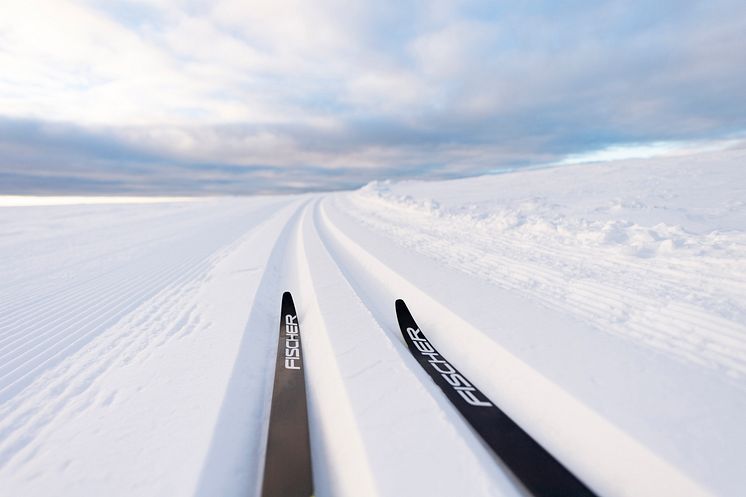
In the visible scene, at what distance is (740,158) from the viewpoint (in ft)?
47.4

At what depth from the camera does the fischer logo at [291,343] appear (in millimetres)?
3002

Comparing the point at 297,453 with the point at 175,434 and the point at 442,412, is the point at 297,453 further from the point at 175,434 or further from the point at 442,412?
the point at 442,412

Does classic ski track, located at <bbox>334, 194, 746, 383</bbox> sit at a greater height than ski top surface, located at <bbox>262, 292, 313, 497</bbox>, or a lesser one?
greater

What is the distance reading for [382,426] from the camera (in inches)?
80.4

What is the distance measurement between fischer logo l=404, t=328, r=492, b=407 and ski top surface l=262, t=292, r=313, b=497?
109 centimetres

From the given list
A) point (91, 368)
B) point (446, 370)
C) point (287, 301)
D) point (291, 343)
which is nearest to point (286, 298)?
point (287, 301)

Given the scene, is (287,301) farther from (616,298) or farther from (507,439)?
(616,298)

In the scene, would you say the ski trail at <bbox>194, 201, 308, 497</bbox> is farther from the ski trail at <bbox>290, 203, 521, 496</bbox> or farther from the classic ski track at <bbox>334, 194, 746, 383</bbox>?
the classic ski track at <bbox>334, 194, 746, 383</bbox>

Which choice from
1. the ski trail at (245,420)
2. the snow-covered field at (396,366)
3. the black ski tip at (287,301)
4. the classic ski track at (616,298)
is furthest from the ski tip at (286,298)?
the classic ski track at (616,298)

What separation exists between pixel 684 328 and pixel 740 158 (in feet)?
59.4

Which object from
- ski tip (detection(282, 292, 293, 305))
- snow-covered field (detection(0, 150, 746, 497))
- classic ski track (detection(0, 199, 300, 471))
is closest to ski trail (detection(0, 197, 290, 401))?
snow-covered field (detection(0, 150, 746, 497))

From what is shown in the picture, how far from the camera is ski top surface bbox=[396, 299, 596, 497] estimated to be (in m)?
1.72

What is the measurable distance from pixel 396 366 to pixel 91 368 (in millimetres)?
2583

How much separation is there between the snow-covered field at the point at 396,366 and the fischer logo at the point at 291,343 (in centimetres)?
11
